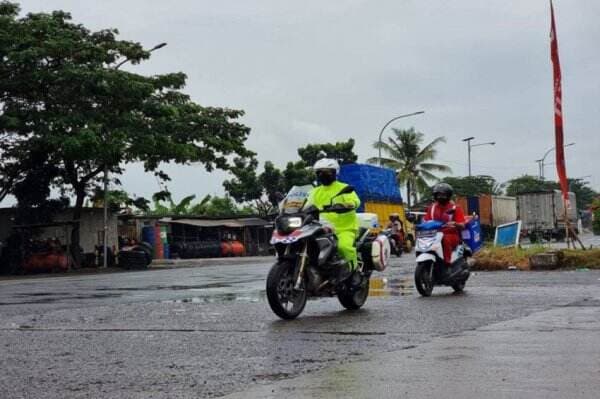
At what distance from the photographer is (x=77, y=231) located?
3388 centimetres

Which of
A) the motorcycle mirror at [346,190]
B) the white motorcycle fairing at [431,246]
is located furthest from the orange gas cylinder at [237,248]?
the motorcycle mirror at [346,190]

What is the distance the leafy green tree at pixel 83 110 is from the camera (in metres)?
30.3

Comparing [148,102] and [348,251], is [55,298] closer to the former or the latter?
[348,251]

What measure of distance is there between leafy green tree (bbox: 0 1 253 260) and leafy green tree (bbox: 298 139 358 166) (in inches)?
1001

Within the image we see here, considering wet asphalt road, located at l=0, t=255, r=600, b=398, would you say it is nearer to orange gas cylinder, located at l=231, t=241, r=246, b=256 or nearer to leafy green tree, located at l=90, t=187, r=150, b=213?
leafy green tree, located at l=90, t=187, r=150, b=213

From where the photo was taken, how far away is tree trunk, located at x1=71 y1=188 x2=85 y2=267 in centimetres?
3394

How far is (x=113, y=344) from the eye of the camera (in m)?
6.83

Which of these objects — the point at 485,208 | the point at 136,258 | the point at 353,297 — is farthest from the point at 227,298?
the point at 485,208

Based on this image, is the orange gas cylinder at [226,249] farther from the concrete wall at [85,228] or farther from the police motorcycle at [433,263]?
the police motorcycle at [433,263]

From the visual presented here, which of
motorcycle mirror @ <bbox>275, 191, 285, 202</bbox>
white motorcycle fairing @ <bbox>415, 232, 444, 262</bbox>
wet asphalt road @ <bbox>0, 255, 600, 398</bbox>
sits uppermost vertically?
Answer: motorcycle mirror @ <bbox>275, 191, 285, 202</bbox>

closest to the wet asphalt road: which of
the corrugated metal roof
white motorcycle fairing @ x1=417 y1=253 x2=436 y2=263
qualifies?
white motorcycle fairing @ x1=417 y1=253 x2=436 y2=263

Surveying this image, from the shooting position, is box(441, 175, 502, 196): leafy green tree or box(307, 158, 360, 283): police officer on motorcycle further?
box(441, 175, 502, 196): leafy green tree

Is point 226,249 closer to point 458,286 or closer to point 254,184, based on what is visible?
point 254,184

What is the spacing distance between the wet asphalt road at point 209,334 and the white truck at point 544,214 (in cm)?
3820
